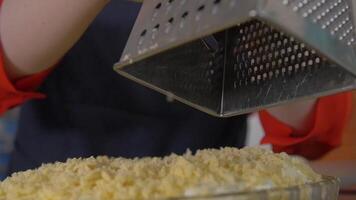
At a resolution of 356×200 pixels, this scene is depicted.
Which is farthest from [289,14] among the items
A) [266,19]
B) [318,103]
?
[318,103]

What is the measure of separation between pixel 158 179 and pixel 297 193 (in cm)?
11

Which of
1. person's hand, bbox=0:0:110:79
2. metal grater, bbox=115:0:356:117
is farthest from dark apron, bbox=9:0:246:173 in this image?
metal grater, bbox=115:0:356:117

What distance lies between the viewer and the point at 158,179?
0.40 m

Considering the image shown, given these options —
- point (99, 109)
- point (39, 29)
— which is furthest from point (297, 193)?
point (99, 109)

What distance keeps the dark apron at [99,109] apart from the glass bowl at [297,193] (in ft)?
1.60

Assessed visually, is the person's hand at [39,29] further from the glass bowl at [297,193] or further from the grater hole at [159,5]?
the glass bowl at [297,193]

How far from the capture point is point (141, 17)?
0.42m

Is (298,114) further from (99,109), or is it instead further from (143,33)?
(143,33)

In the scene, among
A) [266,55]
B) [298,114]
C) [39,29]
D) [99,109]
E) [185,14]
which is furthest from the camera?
[99,109]

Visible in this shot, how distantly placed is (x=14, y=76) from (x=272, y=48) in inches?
16.7

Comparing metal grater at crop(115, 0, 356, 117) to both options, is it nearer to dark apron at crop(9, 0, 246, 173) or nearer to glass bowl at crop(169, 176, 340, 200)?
glass bowl at crop(169, 176, 340, 200)

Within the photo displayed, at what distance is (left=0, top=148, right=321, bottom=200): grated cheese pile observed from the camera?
0.37 m

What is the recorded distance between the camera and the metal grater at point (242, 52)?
32 centimetres

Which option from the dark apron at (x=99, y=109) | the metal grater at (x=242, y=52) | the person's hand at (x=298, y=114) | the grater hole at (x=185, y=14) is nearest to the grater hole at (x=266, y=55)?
the metal grater at (x=242, y=52)
